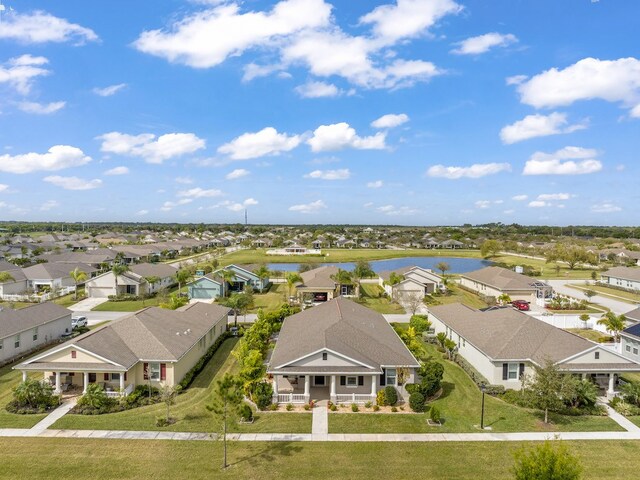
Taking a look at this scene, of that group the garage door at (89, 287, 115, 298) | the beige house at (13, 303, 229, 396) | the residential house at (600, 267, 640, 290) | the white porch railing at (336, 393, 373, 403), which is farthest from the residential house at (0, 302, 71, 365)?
the residential house at (600, 267, 640, 290)

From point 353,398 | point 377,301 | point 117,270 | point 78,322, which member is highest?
point 117,270

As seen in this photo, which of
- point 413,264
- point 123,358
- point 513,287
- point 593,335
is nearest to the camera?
point 123,358

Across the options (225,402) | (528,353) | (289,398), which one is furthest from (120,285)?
(528,353)

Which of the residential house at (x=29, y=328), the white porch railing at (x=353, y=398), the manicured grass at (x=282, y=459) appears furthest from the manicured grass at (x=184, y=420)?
the residential house at (x=29, y=328)

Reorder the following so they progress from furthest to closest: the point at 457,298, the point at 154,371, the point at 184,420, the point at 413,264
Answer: the point at 413,264 < the point at 457,298 < the point at 154,371 < the point at 184,420

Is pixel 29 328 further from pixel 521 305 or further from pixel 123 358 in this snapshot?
pixel 521 305

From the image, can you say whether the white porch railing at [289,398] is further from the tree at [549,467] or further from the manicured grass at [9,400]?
the tree at [549,467]

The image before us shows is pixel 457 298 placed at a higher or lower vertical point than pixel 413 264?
lower
